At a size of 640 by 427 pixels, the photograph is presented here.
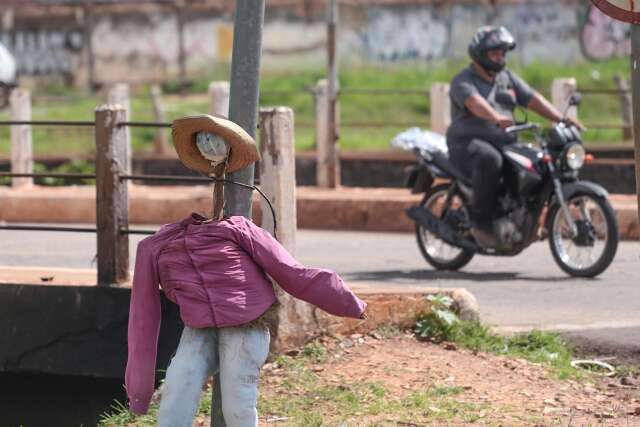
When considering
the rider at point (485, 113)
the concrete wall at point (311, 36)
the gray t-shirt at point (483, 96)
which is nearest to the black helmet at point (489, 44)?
the rider at point (485, 113)

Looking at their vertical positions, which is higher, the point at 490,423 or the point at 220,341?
the point at 220,341

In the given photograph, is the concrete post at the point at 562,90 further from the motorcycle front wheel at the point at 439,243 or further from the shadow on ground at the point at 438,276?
the shadow on ground at the point at 438,276

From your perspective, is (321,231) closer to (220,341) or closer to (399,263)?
(399,263)

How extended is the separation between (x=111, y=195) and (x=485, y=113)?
359 cm

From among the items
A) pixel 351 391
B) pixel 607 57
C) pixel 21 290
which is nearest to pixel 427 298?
pixel 351 391

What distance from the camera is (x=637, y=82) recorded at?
5.89 m

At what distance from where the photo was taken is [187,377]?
549 cm

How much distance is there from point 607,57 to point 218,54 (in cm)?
923

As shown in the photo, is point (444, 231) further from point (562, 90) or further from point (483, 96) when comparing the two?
point (562, 90)

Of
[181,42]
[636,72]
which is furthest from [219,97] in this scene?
[181,42]

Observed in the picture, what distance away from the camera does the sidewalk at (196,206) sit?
1504 cm

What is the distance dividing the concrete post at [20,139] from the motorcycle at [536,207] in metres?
6.39

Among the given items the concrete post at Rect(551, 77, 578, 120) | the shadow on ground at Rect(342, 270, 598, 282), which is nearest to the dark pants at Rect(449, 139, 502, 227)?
the shadow on ground at Rect(342, 270, 598, 282)

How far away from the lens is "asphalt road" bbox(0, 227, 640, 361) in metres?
9.24
